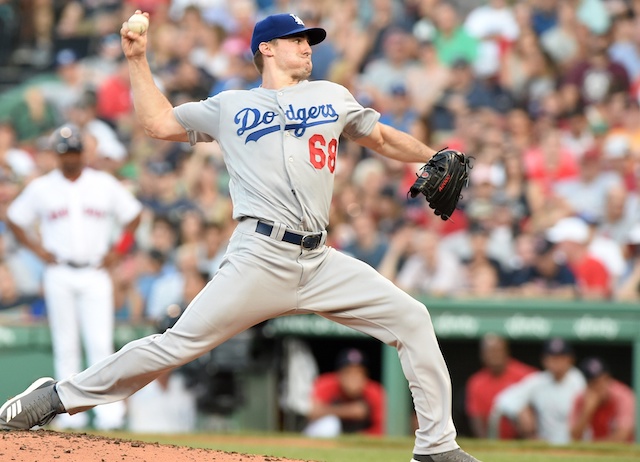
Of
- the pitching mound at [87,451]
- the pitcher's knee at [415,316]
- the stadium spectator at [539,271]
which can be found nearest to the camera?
the pitching mound at [87,451]

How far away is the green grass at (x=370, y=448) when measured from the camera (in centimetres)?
671

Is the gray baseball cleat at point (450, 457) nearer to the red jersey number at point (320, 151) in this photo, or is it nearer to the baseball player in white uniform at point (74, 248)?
the red jersey number at point (320, 151)

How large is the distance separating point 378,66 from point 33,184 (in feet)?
15.6

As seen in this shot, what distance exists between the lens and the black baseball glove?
4.79 m

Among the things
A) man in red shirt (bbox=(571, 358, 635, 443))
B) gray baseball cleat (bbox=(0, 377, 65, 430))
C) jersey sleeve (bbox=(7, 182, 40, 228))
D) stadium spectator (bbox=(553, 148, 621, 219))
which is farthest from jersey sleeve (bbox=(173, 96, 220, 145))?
stadium spectator (bbox=(553, 148, 621, 219))

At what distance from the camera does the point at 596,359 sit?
863 cm

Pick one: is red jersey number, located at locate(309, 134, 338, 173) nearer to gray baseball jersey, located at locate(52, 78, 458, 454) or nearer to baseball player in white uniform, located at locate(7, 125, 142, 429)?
gray baseball jersey, located at locate(52, 78, 458, 454)

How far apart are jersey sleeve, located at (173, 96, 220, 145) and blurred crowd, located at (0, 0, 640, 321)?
3.91 m

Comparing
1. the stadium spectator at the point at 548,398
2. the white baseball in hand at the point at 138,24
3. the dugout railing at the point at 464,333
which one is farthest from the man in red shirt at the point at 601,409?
the white baseball in hand at the point at 138,24

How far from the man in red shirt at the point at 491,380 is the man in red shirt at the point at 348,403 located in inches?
28.7

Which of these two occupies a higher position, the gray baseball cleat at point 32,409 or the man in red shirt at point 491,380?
the gray baseball cleat at point 32,409

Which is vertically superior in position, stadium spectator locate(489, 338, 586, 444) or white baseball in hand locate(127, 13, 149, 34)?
white baseball in hand locate(127, 13, 149, 34)

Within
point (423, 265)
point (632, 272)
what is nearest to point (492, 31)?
point (423, 265)

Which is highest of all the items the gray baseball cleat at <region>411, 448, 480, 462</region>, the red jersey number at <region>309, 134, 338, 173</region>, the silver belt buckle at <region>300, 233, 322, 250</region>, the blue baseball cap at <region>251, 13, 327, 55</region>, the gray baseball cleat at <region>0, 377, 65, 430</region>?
the blue baseball cap at <region>251, 13, 327, 55</region>
